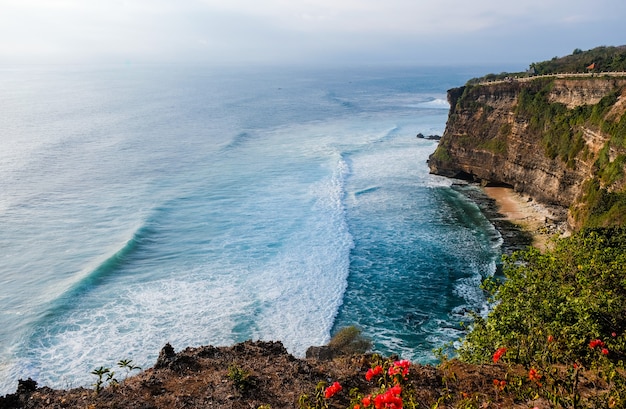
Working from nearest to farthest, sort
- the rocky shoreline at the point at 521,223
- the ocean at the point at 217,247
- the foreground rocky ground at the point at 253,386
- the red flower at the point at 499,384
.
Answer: the red flower at the point at 499,384 → the foreground rocky ground at the point at 253,386 → the ocean at the point at 217,247 → the rocky shoreline at the point at 521,223

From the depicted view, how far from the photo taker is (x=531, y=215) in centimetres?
4153

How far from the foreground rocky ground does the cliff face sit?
26913 millimetres

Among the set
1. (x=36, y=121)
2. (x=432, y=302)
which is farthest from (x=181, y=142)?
(x=432, y=302)

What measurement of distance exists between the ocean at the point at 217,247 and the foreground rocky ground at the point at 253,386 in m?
9.67

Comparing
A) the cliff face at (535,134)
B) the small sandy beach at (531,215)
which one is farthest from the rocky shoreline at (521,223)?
the cliff face at (535,134)

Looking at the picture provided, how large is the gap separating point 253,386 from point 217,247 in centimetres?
2408

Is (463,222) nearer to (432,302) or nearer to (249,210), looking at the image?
(432,302)

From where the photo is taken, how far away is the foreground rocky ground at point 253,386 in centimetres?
1196

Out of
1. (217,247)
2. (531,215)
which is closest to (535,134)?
(531,215)

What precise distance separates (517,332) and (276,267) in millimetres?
20599

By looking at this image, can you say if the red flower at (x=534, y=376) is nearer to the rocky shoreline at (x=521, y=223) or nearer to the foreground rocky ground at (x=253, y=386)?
the foreground rocky ground at (x=253, y=386)

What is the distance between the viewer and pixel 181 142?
72375 millimetres

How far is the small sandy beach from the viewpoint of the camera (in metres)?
37.1

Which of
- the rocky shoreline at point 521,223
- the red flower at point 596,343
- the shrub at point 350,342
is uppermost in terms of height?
the red flower at point 596,343
